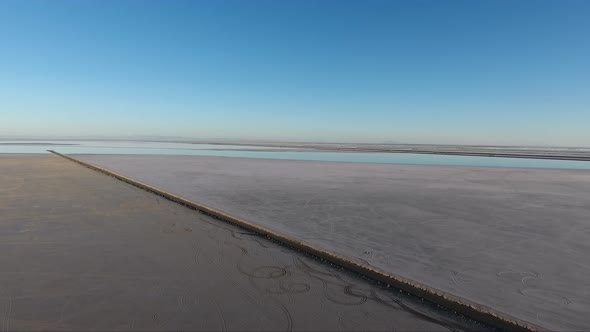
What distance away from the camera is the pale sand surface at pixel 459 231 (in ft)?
Result: 14.0

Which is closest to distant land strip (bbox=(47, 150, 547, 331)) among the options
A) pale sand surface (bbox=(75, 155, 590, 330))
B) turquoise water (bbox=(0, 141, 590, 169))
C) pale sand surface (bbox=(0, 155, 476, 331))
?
pale sand surface (bbox=(0, 155, 476, 331))

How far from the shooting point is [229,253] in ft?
18.5

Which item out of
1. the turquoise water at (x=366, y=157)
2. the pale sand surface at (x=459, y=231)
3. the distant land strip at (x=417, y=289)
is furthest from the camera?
the turquoise water at (x=366, y=157)

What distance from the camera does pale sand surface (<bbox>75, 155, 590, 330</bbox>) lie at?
4254mm

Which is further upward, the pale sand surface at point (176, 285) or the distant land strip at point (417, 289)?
the distant land strip at point (417, 289)

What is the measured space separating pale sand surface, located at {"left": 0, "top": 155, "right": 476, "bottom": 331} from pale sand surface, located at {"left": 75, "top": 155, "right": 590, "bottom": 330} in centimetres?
95

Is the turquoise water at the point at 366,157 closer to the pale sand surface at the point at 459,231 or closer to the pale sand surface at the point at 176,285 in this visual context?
the pale sand surface at the point at 459,231

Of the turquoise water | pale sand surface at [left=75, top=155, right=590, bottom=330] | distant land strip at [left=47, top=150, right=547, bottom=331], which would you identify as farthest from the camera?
the turquoise water

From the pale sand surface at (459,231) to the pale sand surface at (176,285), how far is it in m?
0.95

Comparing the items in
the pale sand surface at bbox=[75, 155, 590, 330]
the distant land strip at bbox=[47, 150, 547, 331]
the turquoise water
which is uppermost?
the distant land strip at bbox=[47, 150, 547, 331]

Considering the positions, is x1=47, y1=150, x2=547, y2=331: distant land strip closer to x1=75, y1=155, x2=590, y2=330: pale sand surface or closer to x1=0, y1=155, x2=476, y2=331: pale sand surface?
x1=0, y1=155, x2=476, y2=331: pale sand surface

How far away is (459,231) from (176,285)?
20.2ft

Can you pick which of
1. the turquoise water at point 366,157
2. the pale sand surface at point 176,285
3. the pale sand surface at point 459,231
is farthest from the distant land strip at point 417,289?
the turquoise water at point 366,157

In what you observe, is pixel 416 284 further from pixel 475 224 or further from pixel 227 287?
pixel 475 224
